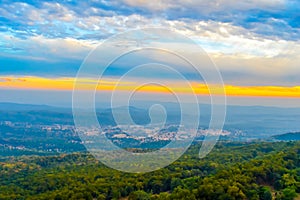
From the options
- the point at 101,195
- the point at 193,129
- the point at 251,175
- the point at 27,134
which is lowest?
the point at 27,134

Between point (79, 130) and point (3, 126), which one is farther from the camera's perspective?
point (3, 126)

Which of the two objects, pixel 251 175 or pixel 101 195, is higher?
pixel 251 175

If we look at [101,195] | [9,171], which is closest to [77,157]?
[9,171]

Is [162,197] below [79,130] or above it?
below

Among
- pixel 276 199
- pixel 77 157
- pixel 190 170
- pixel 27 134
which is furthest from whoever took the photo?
pixel 27 134

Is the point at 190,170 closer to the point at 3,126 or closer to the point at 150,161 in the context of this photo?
the point at 150,161

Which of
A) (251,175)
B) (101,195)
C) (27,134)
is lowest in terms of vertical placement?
(27,134)

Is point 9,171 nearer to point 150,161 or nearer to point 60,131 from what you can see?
point 150,161

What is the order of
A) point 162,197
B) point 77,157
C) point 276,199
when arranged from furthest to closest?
point 77,157, point 162,197, point 276,199

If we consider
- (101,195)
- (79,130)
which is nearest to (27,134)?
(101,195)
